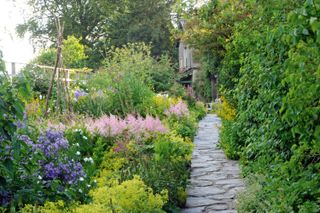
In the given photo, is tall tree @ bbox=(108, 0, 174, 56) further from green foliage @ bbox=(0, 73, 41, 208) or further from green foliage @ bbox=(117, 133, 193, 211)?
green foliage @ bbox=(0, 73, 41, 208)

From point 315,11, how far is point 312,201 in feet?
4.47

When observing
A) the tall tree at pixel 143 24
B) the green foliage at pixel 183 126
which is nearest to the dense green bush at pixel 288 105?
the green foliage at pixel 183 126

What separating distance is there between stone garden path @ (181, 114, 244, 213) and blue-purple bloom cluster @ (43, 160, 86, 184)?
138cm

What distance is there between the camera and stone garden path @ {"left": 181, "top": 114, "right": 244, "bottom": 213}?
17.7 feet

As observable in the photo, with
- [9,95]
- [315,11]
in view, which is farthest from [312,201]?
[9,95]

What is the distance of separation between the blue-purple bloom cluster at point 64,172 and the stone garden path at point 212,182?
138 cm

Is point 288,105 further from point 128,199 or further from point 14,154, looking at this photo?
point 14,154

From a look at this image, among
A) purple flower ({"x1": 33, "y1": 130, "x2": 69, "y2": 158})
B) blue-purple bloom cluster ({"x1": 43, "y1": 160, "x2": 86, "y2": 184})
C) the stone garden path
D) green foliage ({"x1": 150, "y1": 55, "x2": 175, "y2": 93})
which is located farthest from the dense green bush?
green foliage ({"x1": 150, "y1": 55, "x2": 175, "y2": 93})

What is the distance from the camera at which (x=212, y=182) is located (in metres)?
6.71

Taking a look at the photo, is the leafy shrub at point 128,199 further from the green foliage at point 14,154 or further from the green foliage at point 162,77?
the green foliage at point 162,77

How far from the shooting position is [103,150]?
7.20 m

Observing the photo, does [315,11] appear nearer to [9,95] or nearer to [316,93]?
[316,93]

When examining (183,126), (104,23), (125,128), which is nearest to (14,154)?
(125,128)

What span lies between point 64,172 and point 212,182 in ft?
9.17
